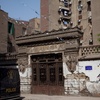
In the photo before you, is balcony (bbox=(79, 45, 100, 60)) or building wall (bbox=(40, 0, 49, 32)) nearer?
balcony (bbox=(79, 45, 100, 60))

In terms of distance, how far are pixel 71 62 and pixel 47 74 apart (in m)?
2.13

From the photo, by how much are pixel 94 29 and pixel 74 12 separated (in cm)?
753

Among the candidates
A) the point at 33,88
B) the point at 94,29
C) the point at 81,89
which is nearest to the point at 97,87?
the point at 81,89

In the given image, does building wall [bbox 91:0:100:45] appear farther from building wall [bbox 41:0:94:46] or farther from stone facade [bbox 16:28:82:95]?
stone facade [bbox 16:28:82:95]

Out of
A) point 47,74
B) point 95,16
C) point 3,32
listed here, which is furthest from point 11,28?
point 47,74

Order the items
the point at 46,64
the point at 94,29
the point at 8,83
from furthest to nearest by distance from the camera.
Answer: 1. the point at 94,29
2. the point at 46,64
3. the point at 8,83

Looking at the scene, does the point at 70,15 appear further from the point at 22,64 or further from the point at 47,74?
the point at 47,74

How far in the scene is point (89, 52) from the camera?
13266mm

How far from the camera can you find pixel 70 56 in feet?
45.2

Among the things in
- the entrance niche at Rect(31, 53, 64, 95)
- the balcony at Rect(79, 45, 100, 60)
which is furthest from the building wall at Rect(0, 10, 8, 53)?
the balcony at Rect(79, 45, 100, 60)

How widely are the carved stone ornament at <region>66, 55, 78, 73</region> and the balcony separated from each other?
462mm

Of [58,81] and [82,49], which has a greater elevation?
[82,49]

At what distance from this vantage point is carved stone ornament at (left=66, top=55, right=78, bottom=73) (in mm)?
13555

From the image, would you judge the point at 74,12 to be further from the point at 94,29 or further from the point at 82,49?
the point at 82,49
